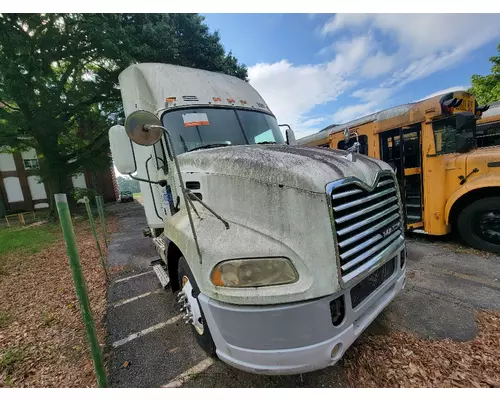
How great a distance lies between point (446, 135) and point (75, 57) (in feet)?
47.9

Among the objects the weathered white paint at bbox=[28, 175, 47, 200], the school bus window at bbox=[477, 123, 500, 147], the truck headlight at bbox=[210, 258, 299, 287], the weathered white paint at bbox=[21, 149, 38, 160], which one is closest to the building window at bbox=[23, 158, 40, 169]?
the weathered white paint at bbox=[21, 149, 38, 160]

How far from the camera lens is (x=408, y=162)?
18.4ft

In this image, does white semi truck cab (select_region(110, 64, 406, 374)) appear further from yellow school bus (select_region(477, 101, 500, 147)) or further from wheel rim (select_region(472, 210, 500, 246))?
yellow school bus (select_region(477, 101, 500, 147))

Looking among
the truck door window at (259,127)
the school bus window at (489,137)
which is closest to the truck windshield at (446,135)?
the school bus window at (489,137)

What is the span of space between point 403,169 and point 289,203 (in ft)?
16.2

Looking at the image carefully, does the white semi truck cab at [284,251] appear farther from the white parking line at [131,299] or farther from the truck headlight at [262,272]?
the white parking line at [131,299]

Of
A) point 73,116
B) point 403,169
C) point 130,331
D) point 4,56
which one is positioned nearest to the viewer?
point 130,331

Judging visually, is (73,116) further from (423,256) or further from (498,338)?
(498,338)

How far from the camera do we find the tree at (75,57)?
970 cm

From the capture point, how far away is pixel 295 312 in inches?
66.0

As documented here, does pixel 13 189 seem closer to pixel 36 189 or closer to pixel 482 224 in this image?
pixel 36 189

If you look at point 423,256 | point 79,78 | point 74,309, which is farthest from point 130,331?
point 79,78

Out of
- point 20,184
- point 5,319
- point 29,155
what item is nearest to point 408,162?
point 5,319

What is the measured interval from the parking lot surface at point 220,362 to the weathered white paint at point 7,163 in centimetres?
3003
